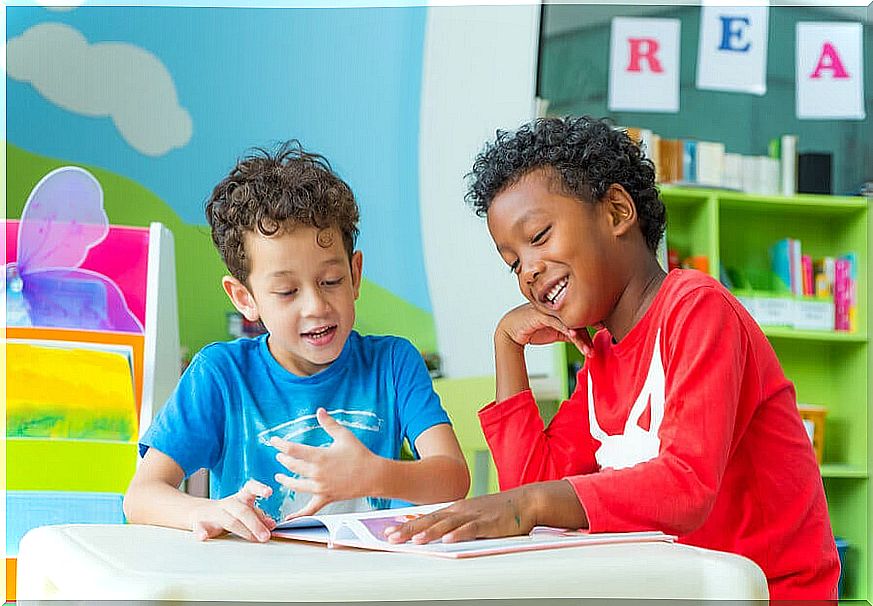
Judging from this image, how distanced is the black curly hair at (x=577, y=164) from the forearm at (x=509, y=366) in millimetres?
146

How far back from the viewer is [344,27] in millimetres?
Result: 2459

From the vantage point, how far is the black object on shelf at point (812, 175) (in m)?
3.00

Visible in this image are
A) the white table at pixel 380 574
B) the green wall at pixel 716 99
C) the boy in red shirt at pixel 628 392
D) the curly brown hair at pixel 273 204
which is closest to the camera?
the white table at pixel 380 574

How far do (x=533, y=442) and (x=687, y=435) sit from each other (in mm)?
354

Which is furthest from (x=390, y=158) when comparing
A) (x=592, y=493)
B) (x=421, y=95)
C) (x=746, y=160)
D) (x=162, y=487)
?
(x=592, y=493)

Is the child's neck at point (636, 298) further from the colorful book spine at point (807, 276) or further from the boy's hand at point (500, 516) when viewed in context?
the colorful book spine at point (807, 276)

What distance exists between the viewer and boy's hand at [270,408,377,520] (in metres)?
0.68

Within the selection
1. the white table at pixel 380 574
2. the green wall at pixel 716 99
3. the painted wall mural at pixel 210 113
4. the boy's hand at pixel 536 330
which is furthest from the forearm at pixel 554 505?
the green wall at pixel 716 99

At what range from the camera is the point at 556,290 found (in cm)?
94

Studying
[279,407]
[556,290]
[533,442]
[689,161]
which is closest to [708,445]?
[556,290]

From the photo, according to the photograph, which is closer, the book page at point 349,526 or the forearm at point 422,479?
the book page at point 349,526

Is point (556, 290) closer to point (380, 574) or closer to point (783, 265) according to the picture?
point (380, 574)

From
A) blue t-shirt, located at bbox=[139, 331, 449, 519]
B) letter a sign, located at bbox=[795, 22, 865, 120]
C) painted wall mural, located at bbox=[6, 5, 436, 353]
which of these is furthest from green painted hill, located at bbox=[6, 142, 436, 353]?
letter a sign, located at bbox=[795, 22, 865, 120]

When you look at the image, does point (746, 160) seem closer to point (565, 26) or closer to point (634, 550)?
point (565, 26)
